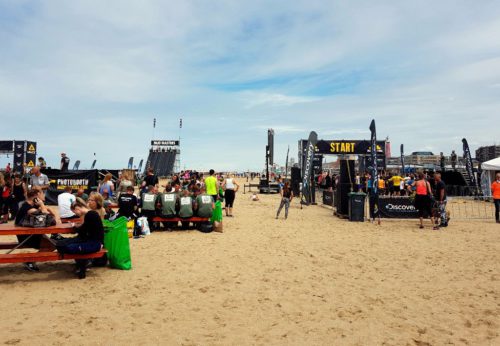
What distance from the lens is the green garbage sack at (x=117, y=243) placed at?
19.2ft

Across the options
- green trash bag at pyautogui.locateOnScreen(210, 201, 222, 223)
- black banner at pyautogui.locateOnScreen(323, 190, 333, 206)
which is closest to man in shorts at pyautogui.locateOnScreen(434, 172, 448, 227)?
black banner at pyautogui.locateOnScreen(323, 190, 333, 206)

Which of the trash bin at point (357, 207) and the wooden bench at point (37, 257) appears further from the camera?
the trash bin at point (357, 207)

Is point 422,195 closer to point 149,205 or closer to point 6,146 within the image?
point 149,205

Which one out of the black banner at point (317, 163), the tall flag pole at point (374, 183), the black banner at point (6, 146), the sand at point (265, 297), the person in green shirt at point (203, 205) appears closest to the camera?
the sand at point (265, 297)

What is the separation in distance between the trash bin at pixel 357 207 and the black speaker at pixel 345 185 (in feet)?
2.42

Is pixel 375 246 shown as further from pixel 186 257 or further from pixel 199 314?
pixel 199 314

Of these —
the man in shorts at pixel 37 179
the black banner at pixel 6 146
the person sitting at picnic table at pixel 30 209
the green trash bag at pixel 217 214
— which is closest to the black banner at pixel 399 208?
the green trash bag at pixel 217 214

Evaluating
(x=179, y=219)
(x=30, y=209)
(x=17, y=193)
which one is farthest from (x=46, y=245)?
(x=17, y=193)

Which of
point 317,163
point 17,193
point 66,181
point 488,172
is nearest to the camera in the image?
point 17,193

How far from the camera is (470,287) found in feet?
17.0

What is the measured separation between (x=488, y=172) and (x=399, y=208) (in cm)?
1190

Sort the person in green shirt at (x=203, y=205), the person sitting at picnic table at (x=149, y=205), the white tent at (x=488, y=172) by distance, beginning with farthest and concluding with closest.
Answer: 1. the white tent at (x=488, y=172)
2. the person in green shirt at (x=203, y=205)
3. the person sitting at picnic table at (x=149, y=205)

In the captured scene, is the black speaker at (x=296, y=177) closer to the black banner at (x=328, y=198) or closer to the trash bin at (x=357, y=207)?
the black banner at (x=328, y=198)

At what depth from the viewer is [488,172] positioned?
20.5 m
